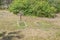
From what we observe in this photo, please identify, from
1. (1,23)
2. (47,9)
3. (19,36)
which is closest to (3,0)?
(47,9)

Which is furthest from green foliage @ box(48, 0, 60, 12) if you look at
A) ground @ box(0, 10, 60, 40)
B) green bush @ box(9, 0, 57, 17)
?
ground @ box(0, 10, 60, 40)

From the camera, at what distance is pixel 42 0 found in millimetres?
12328

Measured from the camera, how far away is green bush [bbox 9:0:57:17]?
11391mm

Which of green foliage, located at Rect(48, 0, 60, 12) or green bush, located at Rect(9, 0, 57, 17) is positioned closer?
green bush, located at Rect(9, 0, 57, 17)

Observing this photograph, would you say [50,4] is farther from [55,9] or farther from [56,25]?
[56,25]

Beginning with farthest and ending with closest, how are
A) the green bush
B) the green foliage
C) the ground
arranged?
the green foliage
the green bush
the ground

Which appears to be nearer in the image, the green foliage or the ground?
the ground

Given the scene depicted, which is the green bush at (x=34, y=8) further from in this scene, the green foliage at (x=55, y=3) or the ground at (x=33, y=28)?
the ground at (x=33, y=28)

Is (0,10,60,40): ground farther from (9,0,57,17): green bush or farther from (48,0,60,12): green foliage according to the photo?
(48,0,60,12): green foliage

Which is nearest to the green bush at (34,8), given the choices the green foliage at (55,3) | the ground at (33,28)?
the green foliage at (55,3)

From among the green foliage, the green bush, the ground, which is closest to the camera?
the ground

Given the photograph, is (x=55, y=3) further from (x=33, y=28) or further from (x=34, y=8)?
(x=33, y=28)

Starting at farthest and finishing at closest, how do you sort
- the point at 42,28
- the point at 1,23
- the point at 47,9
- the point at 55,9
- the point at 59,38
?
the point at 55,9 < the point at 47,9 < the point at 1,23 < the point at 42,28 < the point at 59,38

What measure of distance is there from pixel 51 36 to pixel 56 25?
1.76 meters
